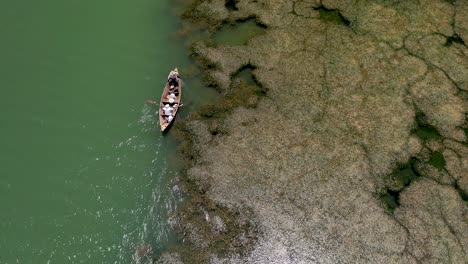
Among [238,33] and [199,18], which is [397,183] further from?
[199,18]

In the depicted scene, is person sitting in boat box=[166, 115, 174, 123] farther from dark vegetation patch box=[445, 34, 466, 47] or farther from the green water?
dark vegetation patch box=[445, 34, 466, 47]

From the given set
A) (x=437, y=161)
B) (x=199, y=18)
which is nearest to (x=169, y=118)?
(x=199, y=18)

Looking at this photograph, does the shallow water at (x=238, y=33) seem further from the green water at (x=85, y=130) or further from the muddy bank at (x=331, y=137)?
the green water at (x=85, y=130)

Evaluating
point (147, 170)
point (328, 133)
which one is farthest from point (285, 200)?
point (147, 170)

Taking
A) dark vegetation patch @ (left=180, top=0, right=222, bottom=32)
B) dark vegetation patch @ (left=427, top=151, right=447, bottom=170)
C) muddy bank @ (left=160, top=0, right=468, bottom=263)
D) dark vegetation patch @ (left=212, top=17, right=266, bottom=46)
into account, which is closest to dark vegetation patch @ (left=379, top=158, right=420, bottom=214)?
muddy bank @ (left=160, top=0, right=468, bottom=263)

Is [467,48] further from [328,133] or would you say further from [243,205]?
[243,205]

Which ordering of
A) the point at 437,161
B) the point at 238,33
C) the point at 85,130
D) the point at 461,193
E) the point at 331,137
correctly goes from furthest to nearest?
1. the point at 238,33
2. the point at 85,130
3. the point at 331,137
4. the point at 437,161
5. the point at 461,193
